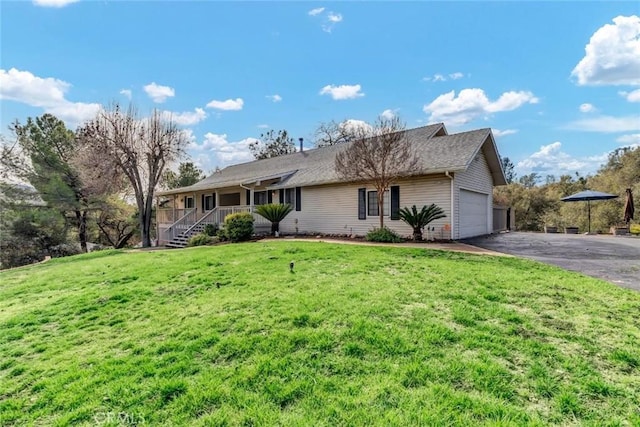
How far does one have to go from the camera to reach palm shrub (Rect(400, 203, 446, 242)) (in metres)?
12.2

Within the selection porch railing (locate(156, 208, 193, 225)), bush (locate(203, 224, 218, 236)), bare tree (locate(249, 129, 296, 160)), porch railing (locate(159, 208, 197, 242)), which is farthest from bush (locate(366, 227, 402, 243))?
bare tree (locate(249, 129, 296, 160))

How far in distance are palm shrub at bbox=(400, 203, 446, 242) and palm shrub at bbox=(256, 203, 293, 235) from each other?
6.24 m

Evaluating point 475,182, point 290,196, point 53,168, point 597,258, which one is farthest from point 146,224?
point 597,258

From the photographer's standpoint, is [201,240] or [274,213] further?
[274,213]

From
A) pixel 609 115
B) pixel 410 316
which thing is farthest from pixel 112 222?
pixel 609 115

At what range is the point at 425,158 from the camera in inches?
537

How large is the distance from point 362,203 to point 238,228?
5.75 m

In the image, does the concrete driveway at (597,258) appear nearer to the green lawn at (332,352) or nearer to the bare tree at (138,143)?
the green lawn at (332,352)

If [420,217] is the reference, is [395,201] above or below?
above

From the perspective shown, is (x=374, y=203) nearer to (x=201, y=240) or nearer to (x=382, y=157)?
(x=382, y=157)

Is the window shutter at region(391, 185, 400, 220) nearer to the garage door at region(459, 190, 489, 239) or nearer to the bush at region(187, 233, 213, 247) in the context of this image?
the garage door at region(459, 190, 489, 239)

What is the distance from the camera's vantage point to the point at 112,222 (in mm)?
26359

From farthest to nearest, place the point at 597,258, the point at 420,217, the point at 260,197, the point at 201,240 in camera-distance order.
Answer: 1. the point at 260,197
2. the point at 201,240
3. the point at 420,217
4. the point at 597,258

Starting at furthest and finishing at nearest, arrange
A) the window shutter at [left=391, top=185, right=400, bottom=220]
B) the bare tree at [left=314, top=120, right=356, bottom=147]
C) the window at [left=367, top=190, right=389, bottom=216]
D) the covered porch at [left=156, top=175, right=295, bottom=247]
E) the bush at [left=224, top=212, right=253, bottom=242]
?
the bare tree at [left=314, top=120, right=356, bottom=147]
the covered porch at [left=156, top=175, right=295, bottom=247]
the bush at [left=224, top=212, right=253, bottom=242]
the window at [left=367, top=190, right=389, bottom=216]
the window shutter at [left=391, top=185, right=400, bottom=220]
